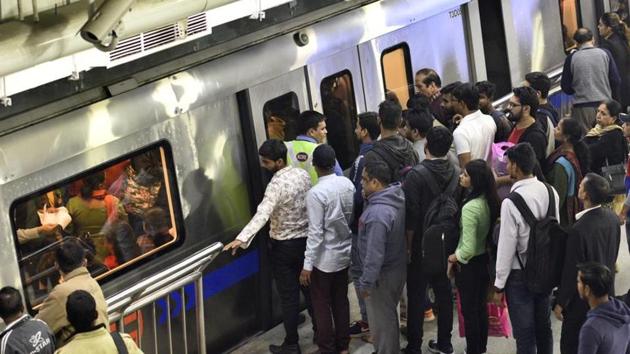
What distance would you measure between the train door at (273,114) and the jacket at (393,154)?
2.70 ft

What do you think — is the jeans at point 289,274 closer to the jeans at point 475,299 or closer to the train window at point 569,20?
the jeans at point 475,299

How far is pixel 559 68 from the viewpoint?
12906 mm

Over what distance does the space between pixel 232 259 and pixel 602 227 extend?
8.58ft

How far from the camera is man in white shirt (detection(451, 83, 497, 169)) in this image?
30.3 ft

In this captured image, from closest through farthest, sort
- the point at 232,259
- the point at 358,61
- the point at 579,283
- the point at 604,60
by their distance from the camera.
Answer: the point at 579,283 → the point at 232,259 → the point at 358,61 → the point at 604,60

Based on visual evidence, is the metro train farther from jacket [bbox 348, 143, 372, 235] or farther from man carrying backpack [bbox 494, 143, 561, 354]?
man carrying backpack [bbox 494, 143, 561, 354]

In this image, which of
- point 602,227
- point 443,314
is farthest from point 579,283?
point 443,314

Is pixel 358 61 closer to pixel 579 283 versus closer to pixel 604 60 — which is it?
pixel 604 60

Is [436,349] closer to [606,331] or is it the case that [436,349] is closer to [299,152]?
[299,152]

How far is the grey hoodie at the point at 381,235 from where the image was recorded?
8031 millimetres

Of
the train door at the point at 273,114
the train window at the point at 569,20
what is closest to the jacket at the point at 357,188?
the train door at the point at 273,114

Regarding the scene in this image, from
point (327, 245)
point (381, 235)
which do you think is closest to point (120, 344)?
point (381, 235)

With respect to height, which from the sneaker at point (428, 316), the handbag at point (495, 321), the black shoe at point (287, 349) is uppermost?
the handbag at point (495, 321)

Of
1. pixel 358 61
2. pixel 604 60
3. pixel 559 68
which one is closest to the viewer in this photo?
pixel 358 61
